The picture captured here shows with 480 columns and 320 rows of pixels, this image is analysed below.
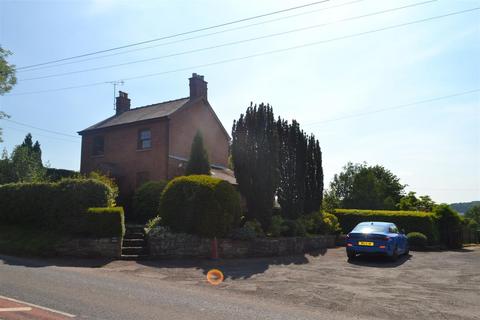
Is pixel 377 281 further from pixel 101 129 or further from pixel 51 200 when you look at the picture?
pixel 101 129

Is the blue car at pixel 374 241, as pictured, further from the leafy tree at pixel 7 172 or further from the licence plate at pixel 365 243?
the leafy tree at pixel 7 172

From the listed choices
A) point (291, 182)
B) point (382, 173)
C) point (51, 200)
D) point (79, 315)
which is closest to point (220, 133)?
point (291, 182)

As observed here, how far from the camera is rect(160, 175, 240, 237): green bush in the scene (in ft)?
46.2

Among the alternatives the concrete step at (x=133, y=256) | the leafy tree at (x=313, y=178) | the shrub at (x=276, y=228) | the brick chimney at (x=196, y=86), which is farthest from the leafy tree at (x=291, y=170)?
the brick chimney at (x=196, y=86)

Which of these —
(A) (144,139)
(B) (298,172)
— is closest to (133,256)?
(B) (298,172)

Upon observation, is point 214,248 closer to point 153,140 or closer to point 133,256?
point 133,256

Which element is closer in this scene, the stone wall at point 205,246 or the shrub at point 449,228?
the stone wall at point 205,246

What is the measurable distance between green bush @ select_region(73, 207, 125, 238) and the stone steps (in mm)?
708

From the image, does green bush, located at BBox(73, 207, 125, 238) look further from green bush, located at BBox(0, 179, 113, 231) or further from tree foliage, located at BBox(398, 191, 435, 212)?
tree foliage, located at BBox(398, 191, 435, 212)

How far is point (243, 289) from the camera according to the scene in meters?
9.11

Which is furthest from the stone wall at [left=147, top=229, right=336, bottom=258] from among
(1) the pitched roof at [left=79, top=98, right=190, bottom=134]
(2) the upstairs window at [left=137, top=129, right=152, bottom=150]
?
(2) the upstairs window at [left=137, top=129, right=152, bottom=150]

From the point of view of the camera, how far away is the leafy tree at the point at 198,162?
2097 cm

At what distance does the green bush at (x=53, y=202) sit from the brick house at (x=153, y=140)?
9.00m

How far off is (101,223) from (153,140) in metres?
11.9
